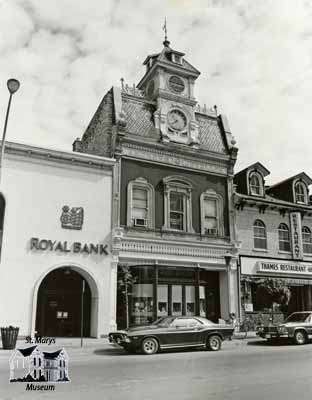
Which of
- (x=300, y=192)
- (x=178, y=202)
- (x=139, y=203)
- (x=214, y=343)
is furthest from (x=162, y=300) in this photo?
(x=300, y=192)

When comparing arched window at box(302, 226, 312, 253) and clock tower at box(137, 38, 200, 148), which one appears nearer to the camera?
clock tower at box(137, 38, 200, 148)

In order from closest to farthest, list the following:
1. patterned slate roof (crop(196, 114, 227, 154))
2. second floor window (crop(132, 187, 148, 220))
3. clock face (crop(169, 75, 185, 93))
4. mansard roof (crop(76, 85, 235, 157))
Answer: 1. second floor window (crop(132, 187, 148, 220))
2. mansard roof (crop(76, 85, 235, 157))
3. clock face (crop(169, 75, 185, 93))
4. patterned slate roof (crop(196, 114, 227, 154))

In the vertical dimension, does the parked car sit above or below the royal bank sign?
below

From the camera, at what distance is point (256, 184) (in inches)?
1106

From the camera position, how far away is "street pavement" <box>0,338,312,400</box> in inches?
→ 316

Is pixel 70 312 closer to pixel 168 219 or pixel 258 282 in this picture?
pixel 168 219

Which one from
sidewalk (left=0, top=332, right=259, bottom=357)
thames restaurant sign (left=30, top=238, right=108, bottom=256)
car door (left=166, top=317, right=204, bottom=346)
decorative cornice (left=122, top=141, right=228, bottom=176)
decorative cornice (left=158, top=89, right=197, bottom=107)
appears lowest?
sidewalk (left=0, top=332, right=259, bottom=357)

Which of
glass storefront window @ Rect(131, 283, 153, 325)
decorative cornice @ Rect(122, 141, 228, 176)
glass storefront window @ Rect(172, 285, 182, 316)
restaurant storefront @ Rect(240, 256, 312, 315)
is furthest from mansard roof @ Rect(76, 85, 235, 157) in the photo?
glass storefront window @ Rect(172, 285, 182, 316)

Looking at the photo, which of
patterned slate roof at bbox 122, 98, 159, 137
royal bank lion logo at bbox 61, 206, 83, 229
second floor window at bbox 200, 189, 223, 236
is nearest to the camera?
royal bank lion logo at bbox 61, 206, 83, 229

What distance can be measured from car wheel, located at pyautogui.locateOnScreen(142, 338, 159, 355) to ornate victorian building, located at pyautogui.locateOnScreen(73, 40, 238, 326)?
611 cm

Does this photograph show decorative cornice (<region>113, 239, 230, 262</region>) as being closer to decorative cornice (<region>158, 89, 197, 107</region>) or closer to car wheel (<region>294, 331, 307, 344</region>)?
car wheel (<region>294, 331, 307, 344</region>)

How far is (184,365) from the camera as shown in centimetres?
1206

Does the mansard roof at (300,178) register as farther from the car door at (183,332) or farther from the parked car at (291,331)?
the car door at (183,332)

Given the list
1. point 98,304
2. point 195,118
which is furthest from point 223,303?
point 195,118
